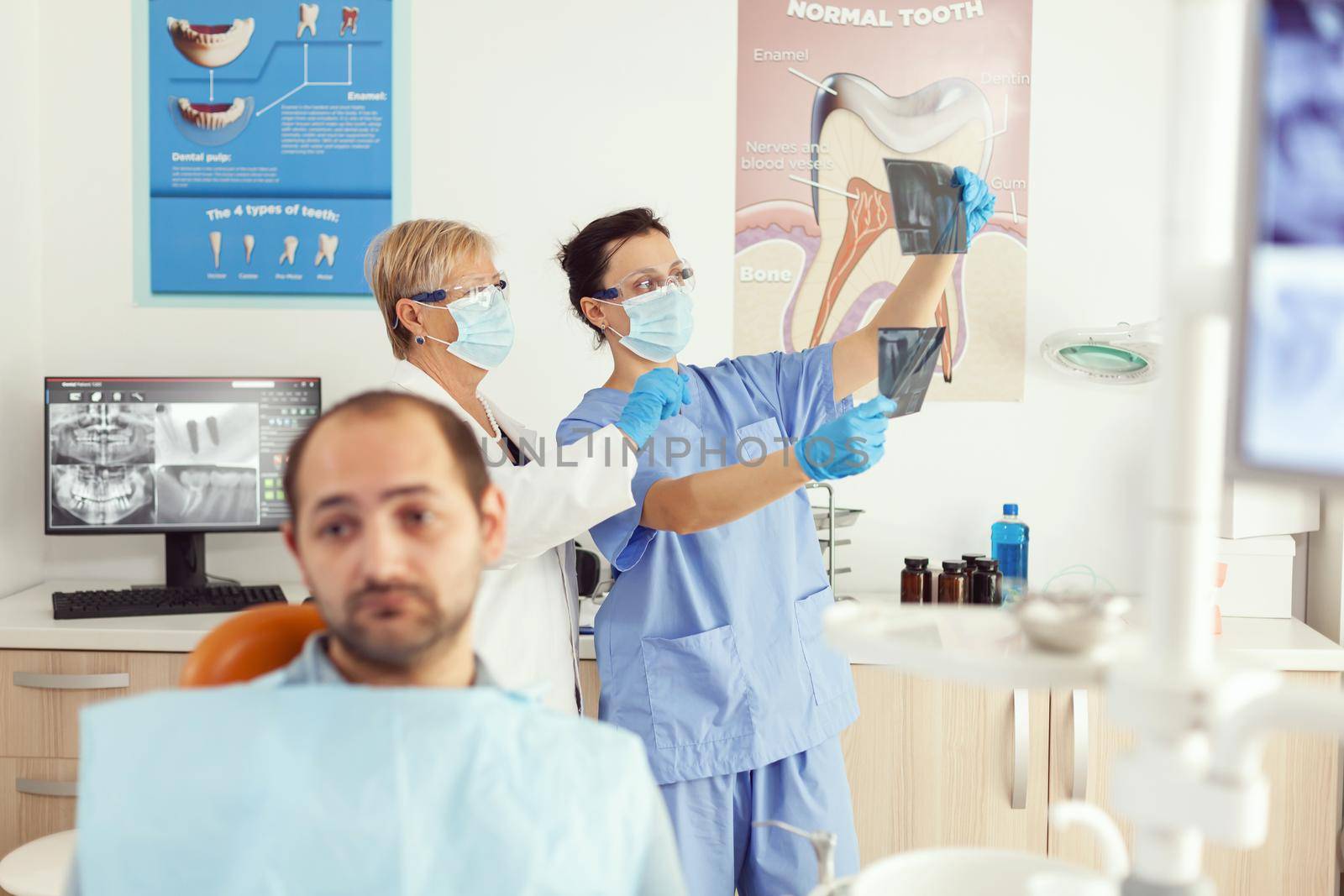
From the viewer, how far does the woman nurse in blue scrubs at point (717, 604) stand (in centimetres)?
185

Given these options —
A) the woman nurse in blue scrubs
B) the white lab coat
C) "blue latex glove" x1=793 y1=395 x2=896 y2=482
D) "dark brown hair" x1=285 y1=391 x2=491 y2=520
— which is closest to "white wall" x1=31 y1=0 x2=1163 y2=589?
the woman nurse in blue scrubs

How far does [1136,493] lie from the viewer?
9.39 ft

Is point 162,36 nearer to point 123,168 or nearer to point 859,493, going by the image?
point 123,168

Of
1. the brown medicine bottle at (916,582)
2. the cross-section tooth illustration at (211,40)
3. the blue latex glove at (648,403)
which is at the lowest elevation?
the brown medicine bottle at (916,582)

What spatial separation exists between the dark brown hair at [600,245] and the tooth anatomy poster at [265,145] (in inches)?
38.9

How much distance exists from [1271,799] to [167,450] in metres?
2.57

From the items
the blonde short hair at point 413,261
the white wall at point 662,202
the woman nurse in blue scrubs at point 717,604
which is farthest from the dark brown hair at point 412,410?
the white wall at point 662,202

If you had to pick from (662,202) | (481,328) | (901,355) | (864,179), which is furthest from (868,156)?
(481,328)

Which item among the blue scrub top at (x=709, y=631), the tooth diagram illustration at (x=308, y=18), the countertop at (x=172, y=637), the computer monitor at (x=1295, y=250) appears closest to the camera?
the computer monitor at (x=1295, y=250)

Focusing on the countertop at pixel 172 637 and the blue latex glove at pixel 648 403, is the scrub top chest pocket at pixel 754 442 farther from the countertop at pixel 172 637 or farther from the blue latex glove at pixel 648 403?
the countertop at pixel 172 637

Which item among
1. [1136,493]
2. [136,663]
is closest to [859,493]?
[1136,493]

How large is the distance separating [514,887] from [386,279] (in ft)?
4.35

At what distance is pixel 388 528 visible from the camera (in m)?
1.04

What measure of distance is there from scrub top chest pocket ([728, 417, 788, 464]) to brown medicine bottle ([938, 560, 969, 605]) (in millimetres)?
679
